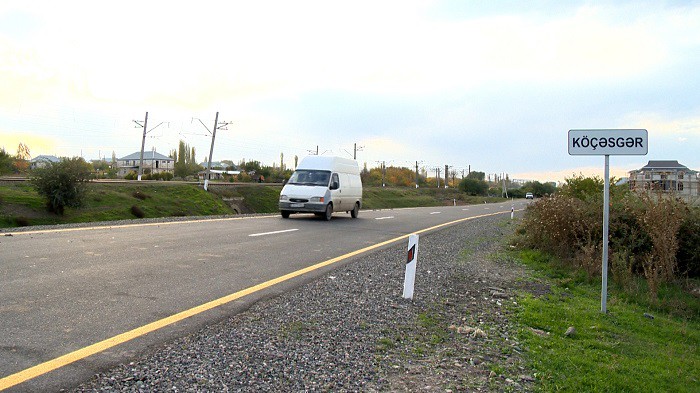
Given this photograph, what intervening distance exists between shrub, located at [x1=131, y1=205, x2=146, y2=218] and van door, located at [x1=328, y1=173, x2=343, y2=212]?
1484cm

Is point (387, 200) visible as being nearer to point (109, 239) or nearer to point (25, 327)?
point (109, 239)

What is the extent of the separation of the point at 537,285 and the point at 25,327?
7482mm

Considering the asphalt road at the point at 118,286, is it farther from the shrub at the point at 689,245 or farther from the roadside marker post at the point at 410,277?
the shrub at the point at 689,245

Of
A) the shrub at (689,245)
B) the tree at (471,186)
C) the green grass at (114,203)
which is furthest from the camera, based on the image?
the tree at (471,186)

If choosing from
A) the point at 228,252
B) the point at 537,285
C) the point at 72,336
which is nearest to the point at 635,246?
the point at 537,285

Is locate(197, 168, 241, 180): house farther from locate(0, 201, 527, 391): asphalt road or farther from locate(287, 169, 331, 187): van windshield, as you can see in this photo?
locate(0, 201, 527, 391): asphalt road

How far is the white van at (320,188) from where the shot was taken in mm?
18609

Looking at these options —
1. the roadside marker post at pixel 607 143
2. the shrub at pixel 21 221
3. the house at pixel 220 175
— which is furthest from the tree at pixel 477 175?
the roadside marker post at pixel 607 143

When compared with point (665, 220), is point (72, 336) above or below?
below

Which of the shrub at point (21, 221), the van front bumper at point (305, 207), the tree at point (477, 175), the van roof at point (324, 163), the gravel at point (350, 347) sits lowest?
the shrub at point (21, 221)

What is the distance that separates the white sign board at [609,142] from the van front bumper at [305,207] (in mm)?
12309

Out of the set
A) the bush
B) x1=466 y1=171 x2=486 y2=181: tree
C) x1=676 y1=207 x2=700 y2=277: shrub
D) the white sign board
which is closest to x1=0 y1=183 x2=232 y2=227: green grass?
the bush

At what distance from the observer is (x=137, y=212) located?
97.1 feet

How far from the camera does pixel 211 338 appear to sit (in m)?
4.55
